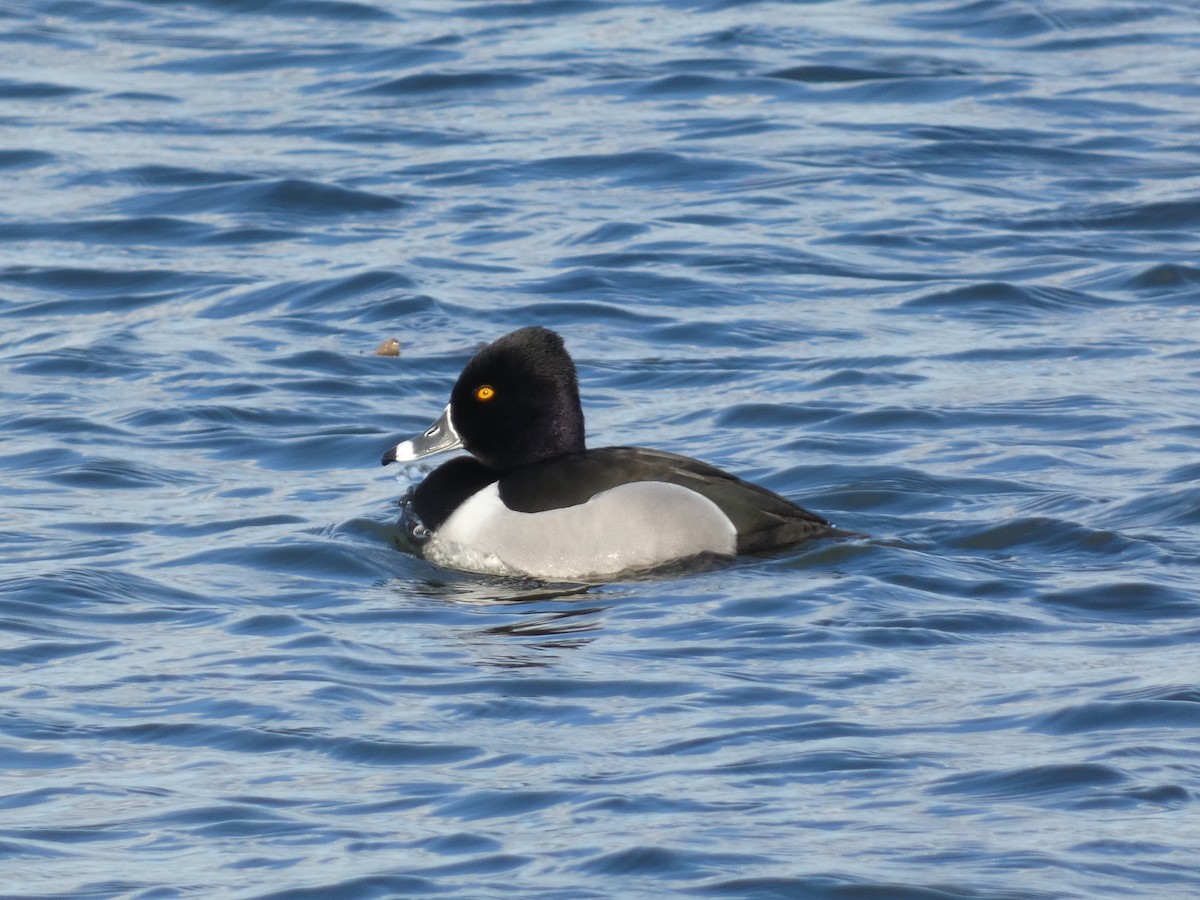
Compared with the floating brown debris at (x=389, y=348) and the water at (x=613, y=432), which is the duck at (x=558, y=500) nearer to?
the water at (x=613, y=432)

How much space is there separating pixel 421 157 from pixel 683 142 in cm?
188

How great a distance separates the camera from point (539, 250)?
13.7 m

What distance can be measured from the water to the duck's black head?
1.90 ft

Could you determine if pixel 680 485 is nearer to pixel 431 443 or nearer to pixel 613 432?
pixel 431 443

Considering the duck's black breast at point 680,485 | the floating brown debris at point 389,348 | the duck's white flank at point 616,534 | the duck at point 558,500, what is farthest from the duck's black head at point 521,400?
the floating brown debris at point 389,348

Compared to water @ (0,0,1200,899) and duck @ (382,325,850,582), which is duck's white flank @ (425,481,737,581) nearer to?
duck @ (382,325,850,582)

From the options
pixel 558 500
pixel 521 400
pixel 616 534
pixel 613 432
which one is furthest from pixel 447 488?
pixel 613 432

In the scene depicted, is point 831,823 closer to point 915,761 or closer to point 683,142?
point 915,761

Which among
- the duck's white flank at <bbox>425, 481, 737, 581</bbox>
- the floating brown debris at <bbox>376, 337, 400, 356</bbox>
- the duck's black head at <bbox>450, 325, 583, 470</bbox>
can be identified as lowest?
the duck's white flank at <bbox>425, 481, 737, 581</bbox>

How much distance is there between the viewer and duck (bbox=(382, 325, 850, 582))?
8.45 m

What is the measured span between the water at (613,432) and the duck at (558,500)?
16 cm

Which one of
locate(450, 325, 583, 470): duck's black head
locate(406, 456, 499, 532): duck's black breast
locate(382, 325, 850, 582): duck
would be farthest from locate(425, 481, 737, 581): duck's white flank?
locate(450, 325, 583, 470): duck's black head

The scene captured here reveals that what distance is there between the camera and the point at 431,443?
365 inches

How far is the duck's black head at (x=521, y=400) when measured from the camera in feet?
29.4
